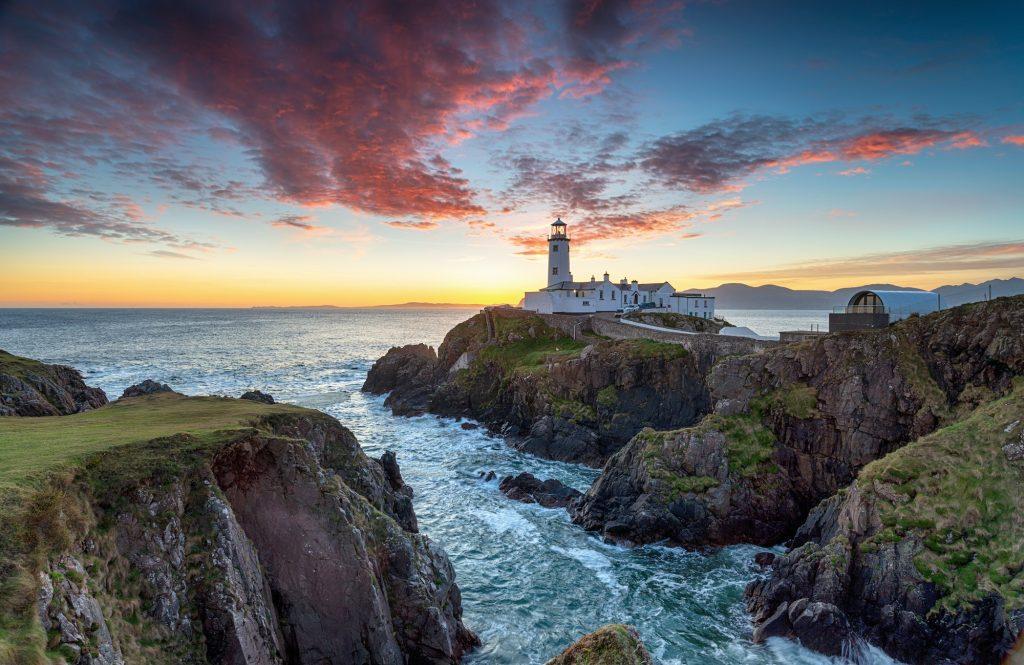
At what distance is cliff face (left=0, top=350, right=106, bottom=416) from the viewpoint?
23.5 metres

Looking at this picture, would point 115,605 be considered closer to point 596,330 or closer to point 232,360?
point 596,330

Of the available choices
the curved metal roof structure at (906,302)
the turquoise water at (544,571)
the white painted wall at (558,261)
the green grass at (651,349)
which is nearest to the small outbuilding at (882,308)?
the curved metal roof structure at (906,302)

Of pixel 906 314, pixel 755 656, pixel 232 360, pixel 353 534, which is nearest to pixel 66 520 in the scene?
pixel 353 534

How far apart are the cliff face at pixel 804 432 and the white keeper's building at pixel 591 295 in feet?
142

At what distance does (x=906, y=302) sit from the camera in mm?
34688

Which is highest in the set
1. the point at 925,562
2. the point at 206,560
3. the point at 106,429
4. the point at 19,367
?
the point at 19,367

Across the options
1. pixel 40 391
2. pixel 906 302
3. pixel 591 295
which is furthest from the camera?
pixel 591 295

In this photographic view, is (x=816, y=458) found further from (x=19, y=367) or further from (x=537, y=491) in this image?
(x=19, y=367)

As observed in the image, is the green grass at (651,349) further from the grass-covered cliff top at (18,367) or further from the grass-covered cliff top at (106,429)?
the grass-covered cliff top at (18,367)

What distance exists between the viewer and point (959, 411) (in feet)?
89.3

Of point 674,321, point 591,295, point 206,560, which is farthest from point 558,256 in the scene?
point 206,560

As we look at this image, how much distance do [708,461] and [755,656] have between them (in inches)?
500

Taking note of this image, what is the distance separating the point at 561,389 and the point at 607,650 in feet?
141

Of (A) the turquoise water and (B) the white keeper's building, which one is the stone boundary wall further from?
Answer: (B) the white keeper's building
